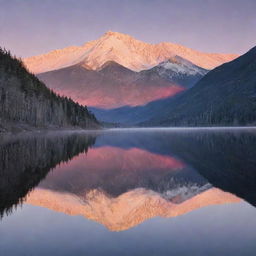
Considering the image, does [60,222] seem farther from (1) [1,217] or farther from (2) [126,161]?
(2) [126,161]

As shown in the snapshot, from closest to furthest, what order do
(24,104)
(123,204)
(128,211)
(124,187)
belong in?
(128,211)
(123,204)
(124,187)
(24,104)

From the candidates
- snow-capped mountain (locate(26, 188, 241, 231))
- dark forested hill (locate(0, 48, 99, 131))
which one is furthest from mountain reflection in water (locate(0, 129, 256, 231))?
dark forested hill (locate(0, 48, 99, 131))

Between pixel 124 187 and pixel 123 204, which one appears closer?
pixel 123 204

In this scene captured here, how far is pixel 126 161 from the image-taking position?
35875 mm

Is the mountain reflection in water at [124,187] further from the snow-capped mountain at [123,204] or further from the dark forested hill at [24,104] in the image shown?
the dark forested hill at [24,104]

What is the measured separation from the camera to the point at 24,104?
11369 cm

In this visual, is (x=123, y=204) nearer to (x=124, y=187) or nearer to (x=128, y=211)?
(x=128, y=211)

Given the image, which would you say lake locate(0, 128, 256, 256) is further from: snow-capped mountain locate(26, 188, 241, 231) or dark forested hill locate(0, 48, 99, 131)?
dark forested hill locate(0, 48, 99, 131)

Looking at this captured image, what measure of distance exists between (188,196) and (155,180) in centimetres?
553

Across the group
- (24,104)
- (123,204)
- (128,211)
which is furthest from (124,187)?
(24,104)

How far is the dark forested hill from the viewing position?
333ft

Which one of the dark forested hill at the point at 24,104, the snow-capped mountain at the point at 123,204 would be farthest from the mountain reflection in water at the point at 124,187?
the dark forested hill at the point at 24,104

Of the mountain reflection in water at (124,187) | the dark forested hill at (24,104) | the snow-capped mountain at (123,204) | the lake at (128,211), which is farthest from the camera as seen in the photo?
the dark forested hill at (24,104)

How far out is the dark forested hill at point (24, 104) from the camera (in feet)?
333
